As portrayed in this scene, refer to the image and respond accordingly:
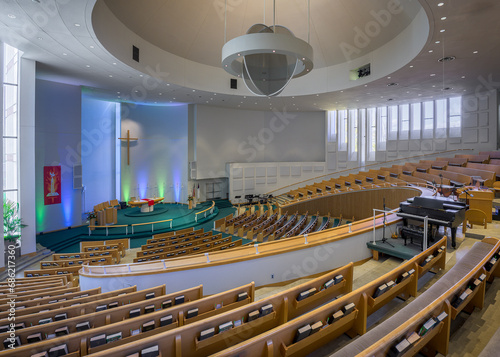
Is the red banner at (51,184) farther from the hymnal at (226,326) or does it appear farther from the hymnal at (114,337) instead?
the hymnal at (226,326)

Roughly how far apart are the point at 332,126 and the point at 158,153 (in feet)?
42.7

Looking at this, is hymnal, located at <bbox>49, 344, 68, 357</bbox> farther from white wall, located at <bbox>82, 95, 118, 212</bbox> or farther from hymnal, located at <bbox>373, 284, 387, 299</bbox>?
white wall, located at <bbox>82, 95, 118, 212</bbox>

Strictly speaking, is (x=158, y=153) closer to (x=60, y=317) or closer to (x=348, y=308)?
(x=60, y=317)

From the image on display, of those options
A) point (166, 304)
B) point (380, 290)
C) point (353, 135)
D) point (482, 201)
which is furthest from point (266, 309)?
point (353, 135)

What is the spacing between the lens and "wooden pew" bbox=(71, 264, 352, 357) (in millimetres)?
1966

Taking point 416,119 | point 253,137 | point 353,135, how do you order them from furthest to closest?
point 253,137, point 353,135, point 416,119

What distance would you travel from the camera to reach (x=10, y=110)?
863 centimetres

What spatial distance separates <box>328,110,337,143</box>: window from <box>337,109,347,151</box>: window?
1.17 feet

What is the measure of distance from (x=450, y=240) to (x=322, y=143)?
16.0m

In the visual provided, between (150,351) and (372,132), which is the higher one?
(372,132)

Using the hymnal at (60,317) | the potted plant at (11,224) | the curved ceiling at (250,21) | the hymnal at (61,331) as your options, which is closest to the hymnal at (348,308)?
the hymnal at (61,331)

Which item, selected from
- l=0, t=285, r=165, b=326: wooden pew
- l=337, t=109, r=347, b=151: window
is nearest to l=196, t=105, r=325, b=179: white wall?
→ l=337, t=109, r=347, b=151: window

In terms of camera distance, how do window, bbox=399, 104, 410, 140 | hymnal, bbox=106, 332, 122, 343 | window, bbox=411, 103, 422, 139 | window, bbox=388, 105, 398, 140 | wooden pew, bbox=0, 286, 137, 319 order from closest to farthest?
hymnal, bbox=106, 332, 122, 343 → wooden pew, bbox=0, 286, 137, 319 → window, bbox=411, 103, 422, 139 → window, bbox=399, 104, 410, 140 → window, bbox=388, 105, 398, 140

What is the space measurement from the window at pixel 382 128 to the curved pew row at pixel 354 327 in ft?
54.7
